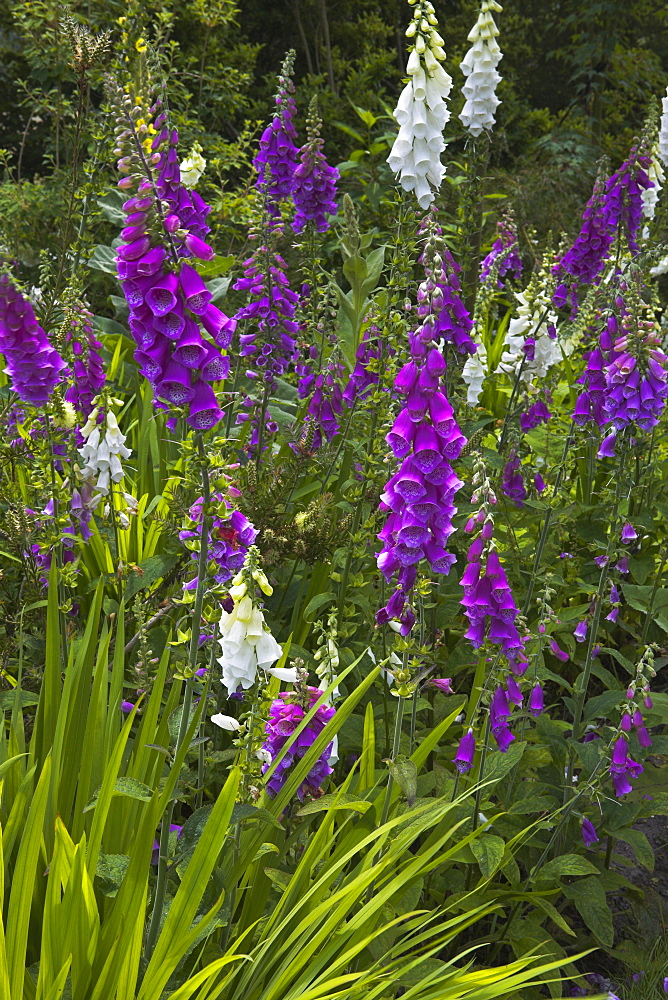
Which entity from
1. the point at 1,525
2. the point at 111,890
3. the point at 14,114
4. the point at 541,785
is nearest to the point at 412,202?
the point at 1,525

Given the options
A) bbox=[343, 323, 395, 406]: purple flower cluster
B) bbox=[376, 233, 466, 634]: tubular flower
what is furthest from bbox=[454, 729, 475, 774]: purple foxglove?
bbox=[343, 323, 395, 406]: purple flower cluster

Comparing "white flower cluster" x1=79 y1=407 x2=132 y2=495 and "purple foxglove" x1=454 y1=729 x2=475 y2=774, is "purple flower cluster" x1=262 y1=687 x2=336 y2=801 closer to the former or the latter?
"purple foxglove" x1=454 y1=729 x2=475 y2=774

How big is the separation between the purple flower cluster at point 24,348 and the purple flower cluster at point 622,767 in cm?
187

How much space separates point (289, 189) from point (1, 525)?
1.98 meters

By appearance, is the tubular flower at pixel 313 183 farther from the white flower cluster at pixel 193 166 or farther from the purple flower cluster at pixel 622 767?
the purple flower cluster at pixel 622 767

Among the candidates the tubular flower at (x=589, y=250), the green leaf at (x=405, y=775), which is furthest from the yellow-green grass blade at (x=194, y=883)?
the tubular flower at (x=589, y=250)

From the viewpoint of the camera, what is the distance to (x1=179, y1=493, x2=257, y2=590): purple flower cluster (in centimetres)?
178

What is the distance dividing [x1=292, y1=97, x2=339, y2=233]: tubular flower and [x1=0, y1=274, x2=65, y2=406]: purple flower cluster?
1642 millimetres

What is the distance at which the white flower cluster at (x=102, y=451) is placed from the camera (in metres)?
2.64

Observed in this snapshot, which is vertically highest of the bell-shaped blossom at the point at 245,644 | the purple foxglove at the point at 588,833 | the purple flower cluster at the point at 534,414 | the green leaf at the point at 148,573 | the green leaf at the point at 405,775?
the purple flower cluster at the point at 534,414

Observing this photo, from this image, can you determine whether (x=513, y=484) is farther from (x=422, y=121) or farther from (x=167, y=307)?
(x=167, y=307)

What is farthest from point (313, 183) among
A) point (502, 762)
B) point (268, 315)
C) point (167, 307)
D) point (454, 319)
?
point (502, 762)

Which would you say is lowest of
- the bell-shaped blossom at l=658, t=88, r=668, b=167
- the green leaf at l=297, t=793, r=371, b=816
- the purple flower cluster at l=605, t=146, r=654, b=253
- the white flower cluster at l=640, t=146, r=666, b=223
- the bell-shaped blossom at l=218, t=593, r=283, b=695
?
the green leaf at l=297, t=793, r=371, b=816

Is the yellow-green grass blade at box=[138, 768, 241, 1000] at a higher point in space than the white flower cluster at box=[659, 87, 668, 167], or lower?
lower
